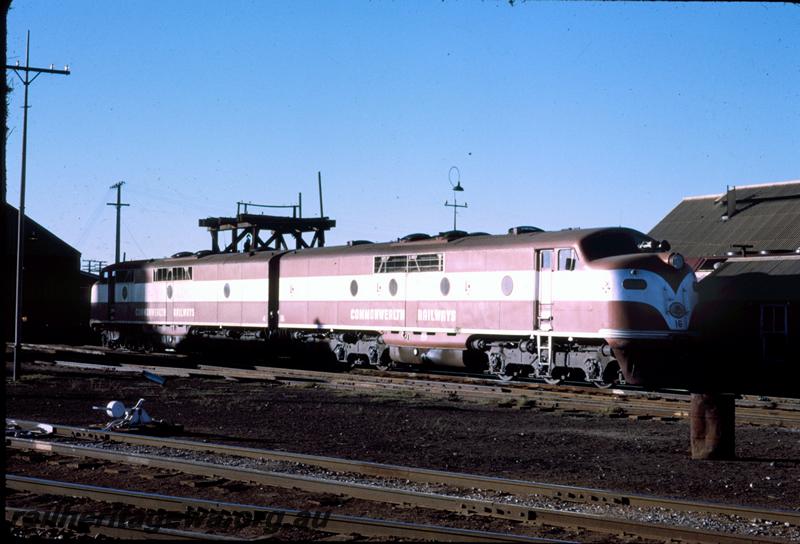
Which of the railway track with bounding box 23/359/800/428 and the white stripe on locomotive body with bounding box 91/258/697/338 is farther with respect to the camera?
the white stripe on locomotive body with bounding box 91/258/697/338

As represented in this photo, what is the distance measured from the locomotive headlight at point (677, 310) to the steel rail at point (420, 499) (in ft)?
40.4

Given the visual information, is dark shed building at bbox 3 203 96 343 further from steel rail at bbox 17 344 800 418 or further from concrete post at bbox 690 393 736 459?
concrete post at bbox 690 393 736 459

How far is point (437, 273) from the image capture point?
25750mm

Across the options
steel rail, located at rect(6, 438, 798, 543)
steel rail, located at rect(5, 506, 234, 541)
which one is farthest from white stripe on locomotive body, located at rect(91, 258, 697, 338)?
steel rail, located at rect(5, 506, 234, 541)

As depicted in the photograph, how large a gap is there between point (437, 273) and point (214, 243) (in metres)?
18.5

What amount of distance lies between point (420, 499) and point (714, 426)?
5300 mm

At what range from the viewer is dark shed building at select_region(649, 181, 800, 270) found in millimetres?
35750

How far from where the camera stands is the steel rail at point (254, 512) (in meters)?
7.91

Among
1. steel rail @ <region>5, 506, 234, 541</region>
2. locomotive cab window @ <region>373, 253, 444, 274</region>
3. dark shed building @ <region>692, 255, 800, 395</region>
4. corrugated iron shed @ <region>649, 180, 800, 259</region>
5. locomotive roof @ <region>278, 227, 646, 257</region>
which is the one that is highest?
corrugated iron shed @ <region>649, 180, 800, 259</region>

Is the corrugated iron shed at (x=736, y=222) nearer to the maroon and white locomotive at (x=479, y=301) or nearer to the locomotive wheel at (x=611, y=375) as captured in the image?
the maroon and white locomotive at (x=479, y=301)

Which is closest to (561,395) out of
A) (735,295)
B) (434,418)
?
(434,418)

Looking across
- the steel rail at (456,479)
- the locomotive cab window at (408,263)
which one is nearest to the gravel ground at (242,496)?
the steel rail at (456,479)

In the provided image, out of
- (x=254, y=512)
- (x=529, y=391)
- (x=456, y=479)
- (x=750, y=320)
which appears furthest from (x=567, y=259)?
(x=254, y=512)

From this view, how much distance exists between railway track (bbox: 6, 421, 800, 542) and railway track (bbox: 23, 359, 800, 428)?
7610 millimetres
